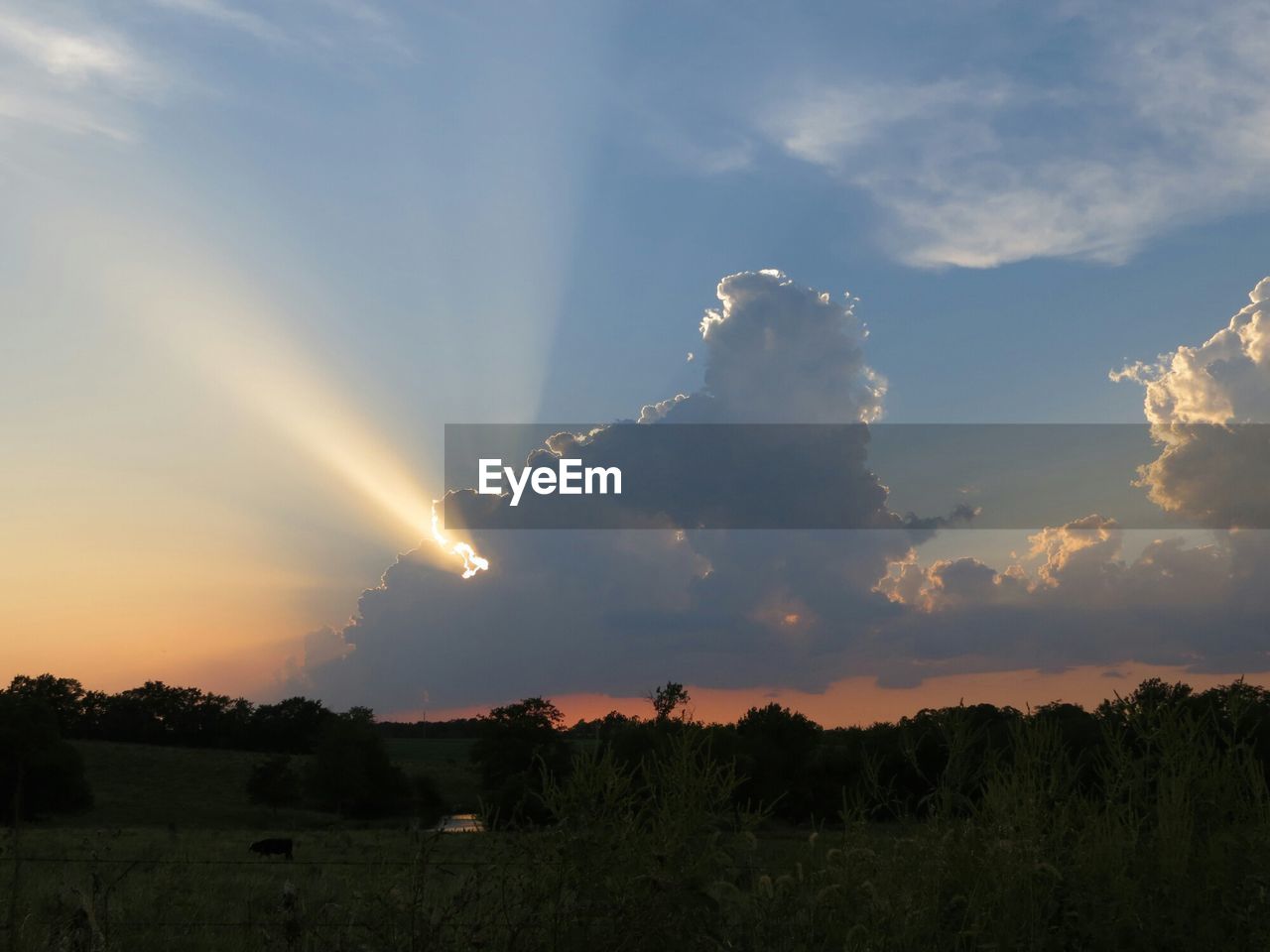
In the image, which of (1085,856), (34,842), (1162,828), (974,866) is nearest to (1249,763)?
(1162,828)

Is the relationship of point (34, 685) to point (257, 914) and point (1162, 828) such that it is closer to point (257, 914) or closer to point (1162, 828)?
point (257, 914)

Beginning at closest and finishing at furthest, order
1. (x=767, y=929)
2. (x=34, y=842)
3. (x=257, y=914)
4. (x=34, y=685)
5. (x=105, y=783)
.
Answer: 1. (x=767, y=929)
2. (x=257, y=914)
3. (x=34, y=842)
4. (x=105, y=783)
5. (x=34, y=685)

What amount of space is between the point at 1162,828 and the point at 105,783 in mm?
88099

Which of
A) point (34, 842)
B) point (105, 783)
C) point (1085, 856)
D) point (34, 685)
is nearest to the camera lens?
point (1085, 856)

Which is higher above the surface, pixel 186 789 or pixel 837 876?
pixel 837 876

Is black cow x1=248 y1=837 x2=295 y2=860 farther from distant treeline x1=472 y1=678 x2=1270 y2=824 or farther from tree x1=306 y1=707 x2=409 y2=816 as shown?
tree x1=306 y1=707 x2=409 y2=816

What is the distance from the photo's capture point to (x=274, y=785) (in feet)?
237

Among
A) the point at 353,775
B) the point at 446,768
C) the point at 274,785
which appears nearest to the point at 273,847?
the point at 353,775

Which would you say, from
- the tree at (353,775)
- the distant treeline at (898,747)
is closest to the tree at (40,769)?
the tree at (353,775)

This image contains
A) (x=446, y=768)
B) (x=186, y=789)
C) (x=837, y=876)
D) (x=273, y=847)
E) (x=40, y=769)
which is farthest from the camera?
(x=446, y=768)

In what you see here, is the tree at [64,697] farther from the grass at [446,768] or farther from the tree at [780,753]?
the tree at [780,753]

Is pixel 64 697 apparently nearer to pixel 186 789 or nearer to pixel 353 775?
pixel 186 789

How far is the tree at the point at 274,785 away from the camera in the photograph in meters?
72.2

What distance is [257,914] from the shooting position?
16.6 m
